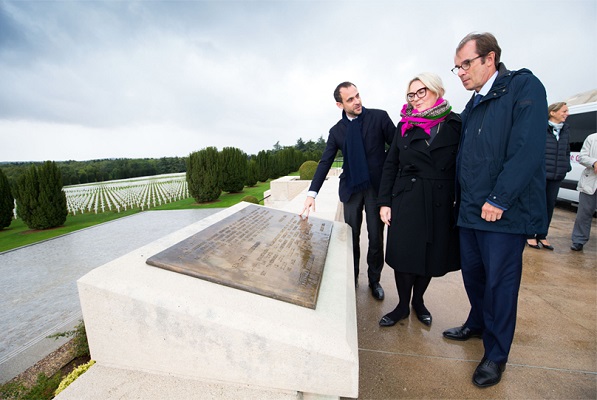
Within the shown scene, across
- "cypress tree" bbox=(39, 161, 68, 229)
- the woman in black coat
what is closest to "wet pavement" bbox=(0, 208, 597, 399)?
the woman in black coat

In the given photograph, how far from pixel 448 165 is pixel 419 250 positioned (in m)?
0.63

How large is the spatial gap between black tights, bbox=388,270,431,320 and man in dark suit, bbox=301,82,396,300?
0.48 m

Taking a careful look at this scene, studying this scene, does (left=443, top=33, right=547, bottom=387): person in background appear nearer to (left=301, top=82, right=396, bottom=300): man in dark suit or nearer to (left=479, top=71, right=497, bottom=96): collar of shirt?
(left=479, top=71, right=497, bottom=96): collar of shirt

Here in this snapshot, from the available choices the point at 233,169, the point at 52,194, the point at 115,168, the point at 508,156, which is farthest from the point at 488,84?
the point at 115,168

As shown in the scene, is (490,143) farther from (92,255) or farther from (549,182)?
(92,255)

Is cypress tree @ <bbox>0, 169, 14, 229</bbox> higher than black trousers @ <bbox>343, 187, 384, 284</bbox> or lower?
lower

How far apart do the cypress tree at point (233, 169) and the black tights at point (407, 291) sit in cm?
1398

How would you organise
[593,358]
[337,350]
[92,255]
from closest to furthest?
[337,350] < [593,358] < [92,255]

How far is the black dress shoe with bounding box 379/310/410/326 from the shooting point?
7.77 ft

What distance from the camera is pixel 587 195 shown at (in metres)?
4.12

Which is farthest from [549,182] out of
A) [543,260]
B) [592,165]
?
[543,260]

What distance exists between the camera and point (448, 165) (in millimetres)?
2029

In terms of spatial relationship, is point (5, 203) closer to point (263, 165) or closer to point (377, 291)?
point (377, 291)

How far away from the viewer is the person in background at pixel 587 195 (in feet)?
13.1
